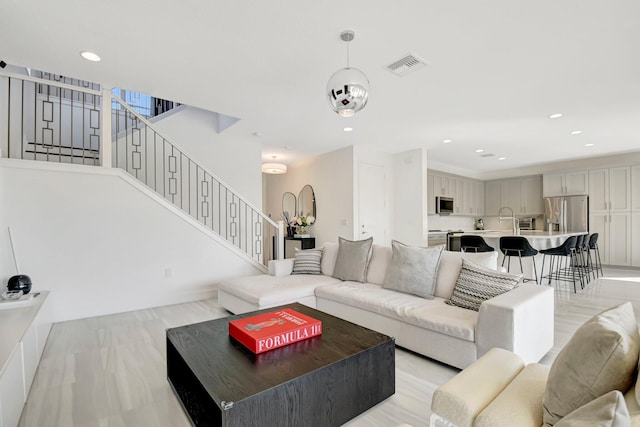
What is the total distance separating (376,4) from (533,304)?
2.41m

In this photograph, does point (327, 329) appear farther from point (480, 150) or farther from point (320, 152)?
point (480, 150)

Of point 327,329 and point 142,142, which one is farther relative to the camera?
point 142,142

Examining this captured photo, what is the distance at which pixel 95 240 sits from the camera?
3.62 m

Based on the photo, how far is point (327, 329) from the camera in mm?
2109

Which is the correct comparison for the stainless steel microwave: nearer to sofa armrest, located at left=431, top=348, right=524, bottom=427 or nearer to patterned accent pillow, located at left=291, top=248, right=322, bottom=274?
patterned accent pillow, located at left=291, top=248, right=322, bottom=274

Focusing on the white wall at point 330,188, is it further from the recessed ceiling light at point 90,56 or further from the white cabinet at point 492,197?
the white cabinet at point 492,197

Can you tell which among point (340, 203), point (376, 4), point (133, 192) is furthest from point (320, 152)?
point (376, 4)

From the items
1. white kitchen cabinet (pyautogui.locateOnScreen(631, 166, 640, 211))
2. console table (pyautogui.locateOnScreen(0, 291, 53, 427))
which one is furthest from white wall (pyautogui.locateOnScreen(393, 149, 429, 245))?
console table (pyautogui.locateOnScreen(0, 291, 53, 427))

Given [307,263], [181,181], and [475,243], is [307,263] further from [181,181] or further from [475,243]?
[475,243]

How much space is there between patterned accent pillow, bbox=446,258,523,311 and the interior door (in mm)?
3301

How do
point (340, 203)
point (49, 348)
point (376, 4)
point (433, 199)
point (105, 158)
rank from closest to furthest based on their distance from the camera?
point (376, 4) < point (49, 348) < point (105, 158) < point (340, 203) < point (433, 199)

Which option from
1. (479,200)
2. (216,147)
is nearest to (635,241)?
(479,200)

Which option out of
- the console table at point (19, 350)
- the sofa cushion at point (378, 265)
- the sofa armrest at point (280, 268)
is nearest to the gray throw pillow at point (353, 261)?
the sofa cushion at point (378, 265)

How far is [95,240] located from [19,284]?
0.91 metres
